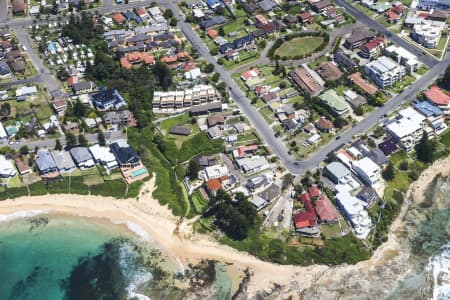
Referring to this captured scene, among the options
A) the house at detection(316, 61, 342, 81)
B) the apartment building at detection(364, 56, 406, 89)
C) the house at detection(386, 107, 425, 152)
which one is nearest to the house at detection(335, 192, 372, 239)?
the house at detection(386, 107, 425, 152)

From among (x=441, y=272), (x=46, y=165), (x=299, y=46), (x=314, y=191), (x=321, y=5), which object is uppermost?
(x=321, y=5)

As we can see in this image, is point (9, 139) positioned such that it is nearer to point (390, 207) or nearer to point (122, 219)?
point (122, 219)

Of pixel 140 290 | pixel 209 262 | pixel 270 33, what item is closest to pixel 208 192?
pixel 209 262

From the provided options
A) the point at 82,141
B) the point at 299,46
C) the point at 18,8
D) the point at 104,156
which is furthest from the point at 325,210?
the point at 18,8

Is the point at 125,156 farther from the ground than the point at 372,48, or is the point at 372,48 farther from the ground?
the point at 372,48

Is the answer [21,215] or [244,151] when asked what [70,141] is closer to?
[21,215]

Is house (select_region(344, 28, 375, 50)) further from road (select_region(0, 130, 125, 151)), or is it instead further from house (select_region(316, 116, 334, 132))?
road (select_region(0, 130, 125, 151))
